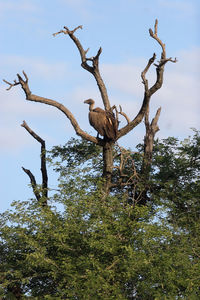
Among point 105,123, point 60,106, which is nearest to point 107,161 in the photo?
point 105,123

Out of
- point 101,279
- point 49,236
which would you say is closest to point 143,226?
point 101,279

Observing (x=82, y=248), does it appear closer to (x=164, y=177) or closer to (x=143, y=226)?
(x=143, y=226)

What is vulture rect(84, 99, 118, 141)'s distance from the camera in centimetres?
1852

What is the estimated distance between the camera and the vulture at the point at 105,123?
60.7 feet

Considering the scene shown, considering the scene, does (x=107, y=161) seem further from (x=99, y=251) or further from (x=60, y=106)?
(x=99, y=251)

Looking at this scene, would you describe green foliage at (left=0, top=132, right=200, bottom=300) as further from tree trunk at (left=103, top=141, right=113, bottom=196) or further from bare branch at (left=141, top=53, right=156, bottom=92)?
bare branch at (left=141, top=53, right=156, bottom=92)

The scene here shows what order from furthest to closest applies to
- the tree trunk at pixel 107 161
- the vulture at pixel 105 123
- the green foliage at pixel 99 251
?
1. the tree trunk at pixel 107 161
2. the vulture at pixel 105 123
3. the green foliage at pixel 99 251

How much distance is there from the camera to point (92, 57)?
63.4 feet

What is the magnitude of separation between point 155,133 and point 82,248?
8.84 metres

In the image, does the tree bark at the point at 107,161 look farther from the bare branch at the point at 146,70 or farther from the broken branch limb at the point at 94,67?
the bare branch at the point at 146,70

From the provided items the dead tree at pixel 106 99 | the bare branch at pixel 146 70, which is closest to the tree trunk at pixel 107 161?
the dead tree at pixel 106 99

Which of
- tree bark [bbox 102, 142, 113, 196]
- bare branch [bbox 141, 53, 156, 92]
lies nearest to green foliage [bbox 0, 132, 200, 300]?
tree bark [bbox 102, 142, 113, 196]

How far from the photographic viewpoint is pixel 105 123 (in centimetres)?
1847

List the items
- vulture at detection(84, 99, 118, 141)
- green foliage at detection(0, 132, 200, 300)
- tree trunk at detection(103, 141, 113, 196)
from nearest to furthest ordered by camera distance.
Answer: green foliage at detection(0, 132, 200, 300) < vulture at detection(84, 99, 118, 141) < tree trunk at detection(103, 141, 113, 196)
